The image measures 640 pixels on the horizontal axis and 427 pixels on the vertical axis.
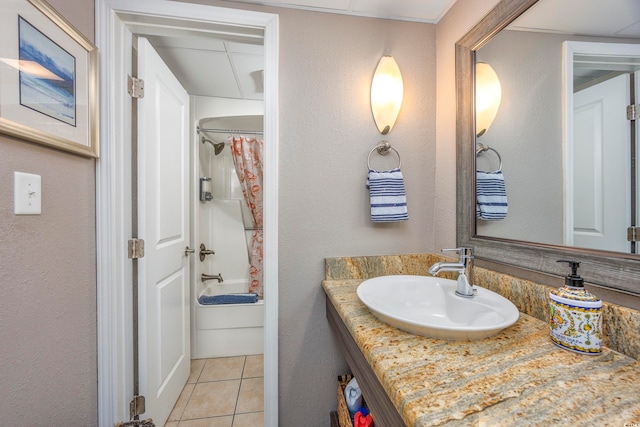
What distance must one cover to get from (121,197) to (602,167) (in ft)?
5.44

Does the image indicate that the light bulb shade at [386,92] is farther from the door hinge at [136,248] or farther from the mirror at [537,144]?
the door hinge at [136,248]

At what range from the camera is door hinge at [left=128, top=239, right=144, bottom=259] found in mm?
1172

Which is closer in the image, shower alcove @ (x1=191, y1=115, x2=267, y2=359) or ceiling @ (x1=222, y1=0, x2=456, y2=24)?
ceiling @ (x1=222, y1=0, x2=456, y2=24)

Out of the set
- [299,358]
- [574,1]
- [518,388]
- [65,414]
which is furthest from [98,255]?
[574,1]

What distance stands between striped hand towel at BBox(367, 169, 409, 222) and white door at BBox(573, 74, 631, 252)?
58cm

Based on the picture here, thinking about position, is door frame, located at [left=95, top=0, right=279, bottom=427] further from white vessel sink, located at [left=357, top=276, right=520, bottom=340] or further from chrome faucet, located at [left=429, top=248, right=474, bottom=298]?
chrome faucet, located at [left=429, top=248, right=474, bottom=298]

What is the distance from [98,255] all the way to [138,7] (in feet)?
3.48

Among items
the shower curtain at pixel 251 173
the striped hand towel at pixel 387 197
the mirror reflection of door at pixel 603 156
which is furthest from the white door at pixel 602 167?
the shower curtain at pixel 251 173

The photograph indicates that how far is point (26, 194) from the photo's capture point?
740 mm

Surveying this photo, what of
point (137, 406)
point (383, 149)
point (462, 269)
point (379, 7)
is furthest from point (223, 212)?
point (462, 269)

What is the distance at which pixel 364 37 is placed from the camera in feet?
4.02

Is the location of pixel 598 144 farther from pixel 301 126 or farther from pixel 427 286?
pixel 301 126

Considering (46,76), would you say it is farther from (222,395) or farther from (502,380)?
(222,395)

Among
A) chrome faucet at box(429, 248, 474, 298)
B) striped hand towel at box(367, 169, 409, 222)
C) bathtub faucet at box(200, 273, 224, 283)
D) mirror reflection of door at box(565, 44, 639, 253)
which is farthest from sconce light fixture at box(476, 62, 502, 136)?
bathtub faucet at box(200, 273, 224, 283)
